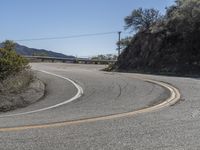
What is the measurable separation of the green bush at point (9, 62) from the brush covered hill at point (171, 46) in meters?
12.5

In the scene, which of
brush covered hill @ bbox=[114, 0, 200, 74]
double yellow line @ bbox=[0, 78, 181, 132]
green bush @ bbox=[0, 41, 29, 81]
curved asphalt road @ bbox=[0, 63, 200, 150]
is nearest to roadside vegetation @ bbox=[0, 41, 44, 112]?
green bush @ bbox=[0, 41, 29, 81]

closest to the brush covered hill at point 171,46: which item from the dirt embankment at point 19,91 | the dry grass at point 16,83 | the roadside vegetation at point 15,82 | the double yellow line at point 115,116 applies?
the roadside vegetation at point 15,82

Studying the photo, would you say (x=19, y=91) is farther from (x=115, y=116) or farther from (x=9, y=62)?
(x=115, y=116)

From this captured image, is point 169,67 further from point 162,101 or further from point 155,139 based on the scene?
point 155,139

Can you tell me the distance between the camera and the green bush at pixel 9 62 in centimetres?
2082

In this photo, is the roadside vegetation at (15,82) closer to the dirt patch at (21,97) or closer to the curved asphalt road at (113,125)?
the dirt patch at (21,97)

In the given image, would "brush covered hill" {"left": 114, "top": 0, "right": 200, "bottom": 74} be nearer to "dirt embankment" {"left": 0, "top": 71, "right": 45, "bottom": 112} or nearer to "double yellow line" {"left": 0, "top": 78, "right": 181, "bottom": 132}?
"dirt embankment" {"left": 0, "top": 71, "right": 45, "bottom": 112}

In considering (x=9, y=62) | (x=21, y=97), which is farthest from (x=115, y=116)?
(x=9, y=62)

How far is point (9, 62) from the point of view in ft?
69.4

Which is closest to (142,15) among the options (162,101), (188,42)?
(188,42)

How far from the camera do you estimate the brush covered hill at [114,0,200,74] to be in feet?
106

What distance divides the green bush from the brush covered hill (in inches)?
492

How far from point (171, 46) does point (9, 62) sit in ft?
55.4

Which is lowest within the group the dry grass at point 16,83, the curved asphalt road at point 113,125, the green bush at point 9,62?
the curved asphalt road at point 113,125
